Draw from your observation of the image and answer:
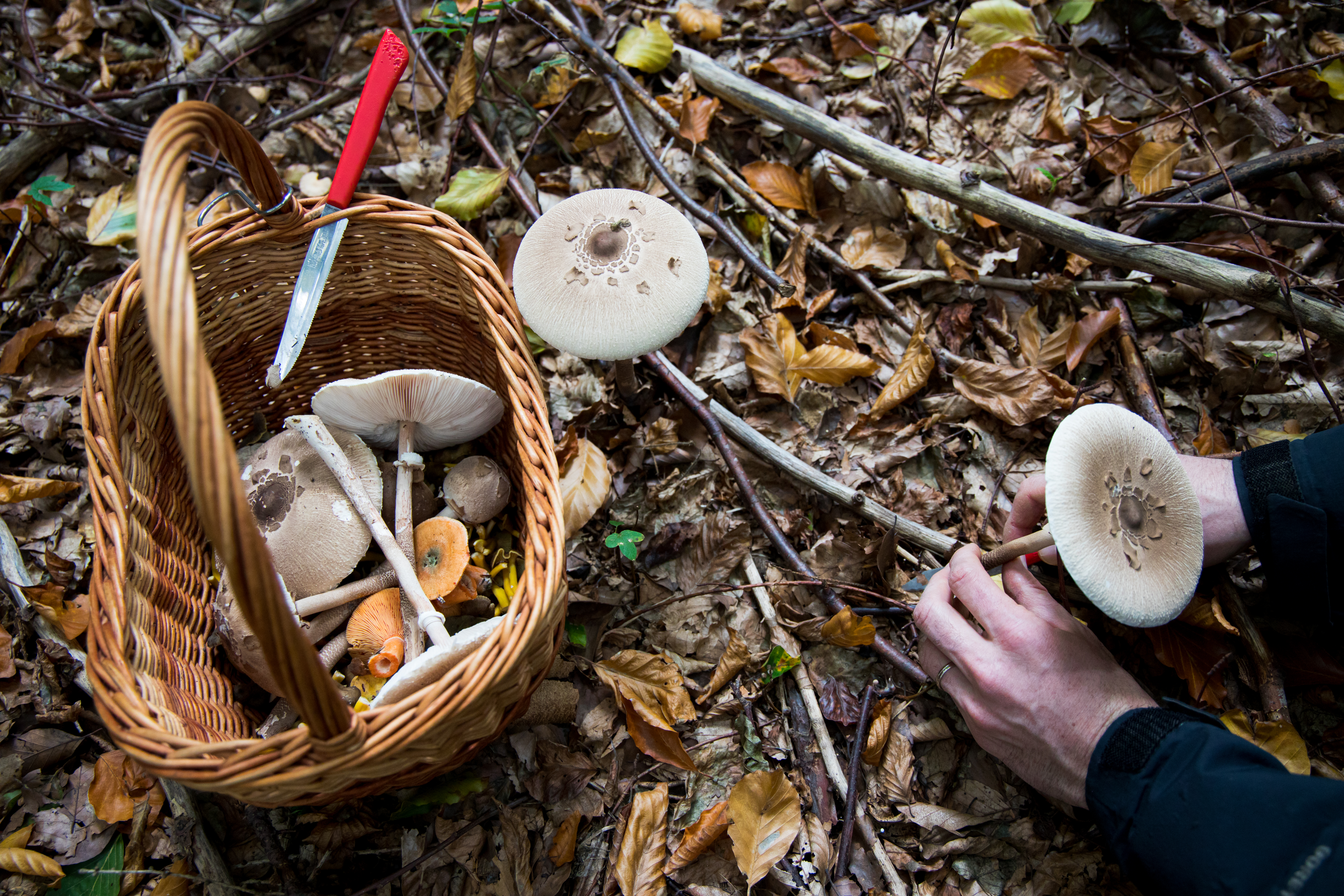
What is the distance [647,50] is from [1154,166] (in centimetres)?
225

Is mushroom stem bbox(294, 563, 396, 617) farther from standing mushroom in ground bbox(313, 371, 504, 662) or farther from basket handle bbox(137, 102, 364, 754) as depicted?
basket handle bbox(137, 102, 364, 754)

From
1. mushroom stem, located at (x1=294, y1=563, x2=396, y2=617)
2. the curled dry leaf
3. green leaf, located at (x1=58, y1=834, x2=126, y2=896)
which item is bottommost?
green leaf, located at (x1=58, y1=834, x2=126, y2=896)

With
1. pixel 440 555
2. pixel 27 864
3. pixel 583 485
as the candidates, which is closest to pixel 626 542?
pixel 583 485

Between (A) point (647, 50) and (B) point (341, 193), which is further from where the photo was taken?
(A) point (647, 50)

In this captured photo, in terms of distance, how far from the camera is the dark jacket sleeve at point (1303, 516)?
194 centimetres

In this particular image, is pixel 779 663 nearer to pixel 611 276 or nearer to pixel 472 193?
pixel 611 276

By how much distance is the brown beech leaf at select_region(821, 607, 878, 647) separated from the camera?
2.15 meters

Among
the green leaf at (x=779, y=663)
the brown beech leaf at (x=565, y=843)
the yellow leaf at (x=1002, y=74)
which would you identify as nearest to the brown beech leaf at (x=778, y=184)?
the yellow leaf at (x=1002, y=74)

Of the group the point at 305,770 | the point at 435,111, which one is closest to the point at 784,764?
the point at 305,770

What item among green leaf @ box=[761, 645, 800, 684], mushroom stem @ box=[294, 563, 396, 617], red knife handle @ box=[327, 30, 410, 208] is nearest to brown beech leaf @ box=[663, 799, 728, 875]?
green leaf @ box=[761, 645, 800, 684]

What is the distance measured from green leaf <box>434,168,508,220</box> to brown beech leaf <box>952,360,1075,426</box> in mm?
2036

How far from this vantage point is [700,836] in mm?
2023

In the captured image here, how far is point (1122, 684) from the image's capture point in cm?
181

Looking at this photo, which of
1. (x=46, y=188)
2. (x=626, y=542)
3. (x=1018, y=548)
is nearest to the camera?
(x=1018, y=548)
